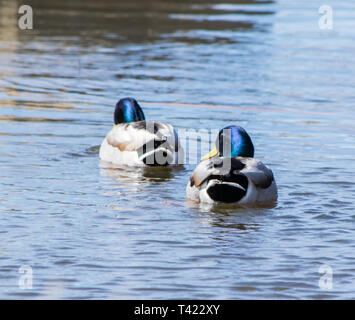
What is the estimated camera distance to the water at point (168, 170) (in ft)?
24.7

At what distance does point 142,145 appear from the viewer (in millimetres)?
11500

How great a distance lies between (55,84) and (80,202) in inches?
316

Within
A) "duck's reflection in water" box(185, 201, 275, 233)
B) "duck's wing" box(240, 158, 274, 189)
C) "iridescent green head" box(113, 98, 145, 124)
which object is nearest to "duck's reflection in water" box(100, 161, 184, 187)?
"iridescent green head" box(113, 98, 145, 124)

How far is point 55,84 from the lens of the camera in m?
17.5

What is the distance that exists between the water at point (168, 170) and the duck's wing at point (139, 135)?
334 millimetres

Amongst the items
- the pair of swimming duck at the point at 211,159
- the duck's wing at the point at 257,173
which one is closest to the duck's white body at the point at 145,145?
the pair of swimming duck at the point at 211,159

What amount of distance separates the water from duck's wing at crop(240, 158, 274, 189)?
0.90ft

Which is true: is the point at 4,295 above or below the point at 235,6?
below

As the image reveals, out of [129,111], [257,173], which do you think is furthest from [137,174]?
[257,173]

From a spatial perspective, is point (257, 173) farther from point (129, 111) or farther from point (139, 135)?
point (129, 111)

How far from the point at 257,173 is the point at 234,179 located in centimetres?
29

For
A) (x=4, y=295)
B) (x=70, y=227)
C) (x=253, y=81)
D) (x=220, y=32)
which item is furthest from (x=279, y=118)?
(x=220, y=32)

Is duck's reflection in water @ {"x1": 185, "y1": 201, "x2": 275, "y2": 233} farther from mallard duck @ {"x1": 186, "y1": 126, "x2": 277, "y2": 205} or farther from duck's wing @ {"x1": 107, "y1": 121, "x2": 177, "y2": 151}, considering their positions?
duck's wing @ {"x1": 107, "y1": 121, "x2": 177, "y2": 151}

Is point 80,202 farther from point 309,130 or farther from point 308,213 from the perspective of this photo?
point 309,130
